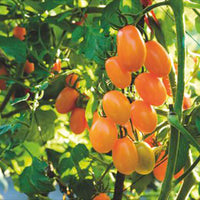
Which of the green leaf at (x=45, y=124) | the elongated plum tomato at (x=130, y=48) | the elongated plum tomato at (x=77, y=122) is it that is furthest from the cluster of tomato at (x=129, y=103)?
the green leaf at (x=45, y=124)

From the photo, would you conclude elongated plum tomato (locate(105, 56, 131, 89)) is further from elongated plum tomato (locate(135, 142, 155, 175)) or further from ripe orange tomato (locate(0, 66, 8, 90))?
ripe orange tomato (locate(0, 66, 8, 90))

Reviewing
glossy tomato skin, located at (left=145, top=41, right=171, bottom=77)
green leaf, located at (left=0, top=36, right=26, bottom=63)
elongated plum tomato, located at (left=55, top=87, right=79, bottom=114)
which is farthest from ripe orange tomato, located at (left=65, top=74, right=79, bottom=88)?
glossy tomato skin, located at (left=145, top=41, right=171, bottom=77)

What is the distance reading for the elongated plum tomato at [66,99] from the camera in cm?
107

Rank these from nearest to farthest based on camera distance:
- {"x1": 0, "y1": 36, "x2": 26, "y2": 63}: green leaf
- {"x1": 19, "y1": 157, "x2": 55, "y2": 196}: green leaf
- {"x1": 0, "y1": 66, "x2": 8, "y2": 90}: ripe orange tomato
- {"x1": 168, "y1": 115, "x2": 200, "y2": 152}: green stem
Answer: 1. {"x1": 168, "y1": 115, "x2": 200, "y2": 152}: green stem
2. {"x1": 19, "y1": 157, "x2": 55, "y2": 196}: green leaf
3. {"x1": 0, "y1": 36, "x2": 26, "y2": 63}: green leaf
4. {"x1": 0, "y1": 66, "x2": 8, "y2": 90}: ripe orange tomato

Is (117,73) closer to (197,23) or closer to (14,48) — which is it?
(197,23)

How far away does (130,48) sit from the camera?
0.65 metres

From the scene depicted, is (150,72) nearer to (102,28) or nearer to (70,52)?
(102,28)

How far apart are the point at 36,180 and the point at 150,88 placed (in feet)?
1.07

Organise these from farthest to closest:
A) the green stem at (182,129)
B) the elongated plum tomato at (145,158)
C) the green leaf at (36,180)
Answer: the green leaf at (36,180), the elongated plum tomato at (145,158), the green stem at (182,129)

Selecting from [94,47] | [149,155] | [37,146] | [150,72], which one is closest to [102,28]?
[94,47]

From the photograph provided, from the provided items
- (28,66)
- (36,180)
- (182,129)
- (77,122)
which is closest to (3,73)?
(28,66)

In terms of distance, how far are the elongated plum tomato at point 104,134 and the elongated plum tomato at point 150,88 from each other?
0.26ft

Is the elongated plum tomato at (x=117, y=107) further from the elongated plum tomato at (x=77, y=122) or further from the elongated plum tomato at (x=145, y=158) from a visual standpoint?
the elongated plum tomato at (x=77, y=122)

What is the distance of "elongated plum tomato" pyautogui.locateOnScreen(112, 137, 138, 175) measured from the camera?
0.71 m
